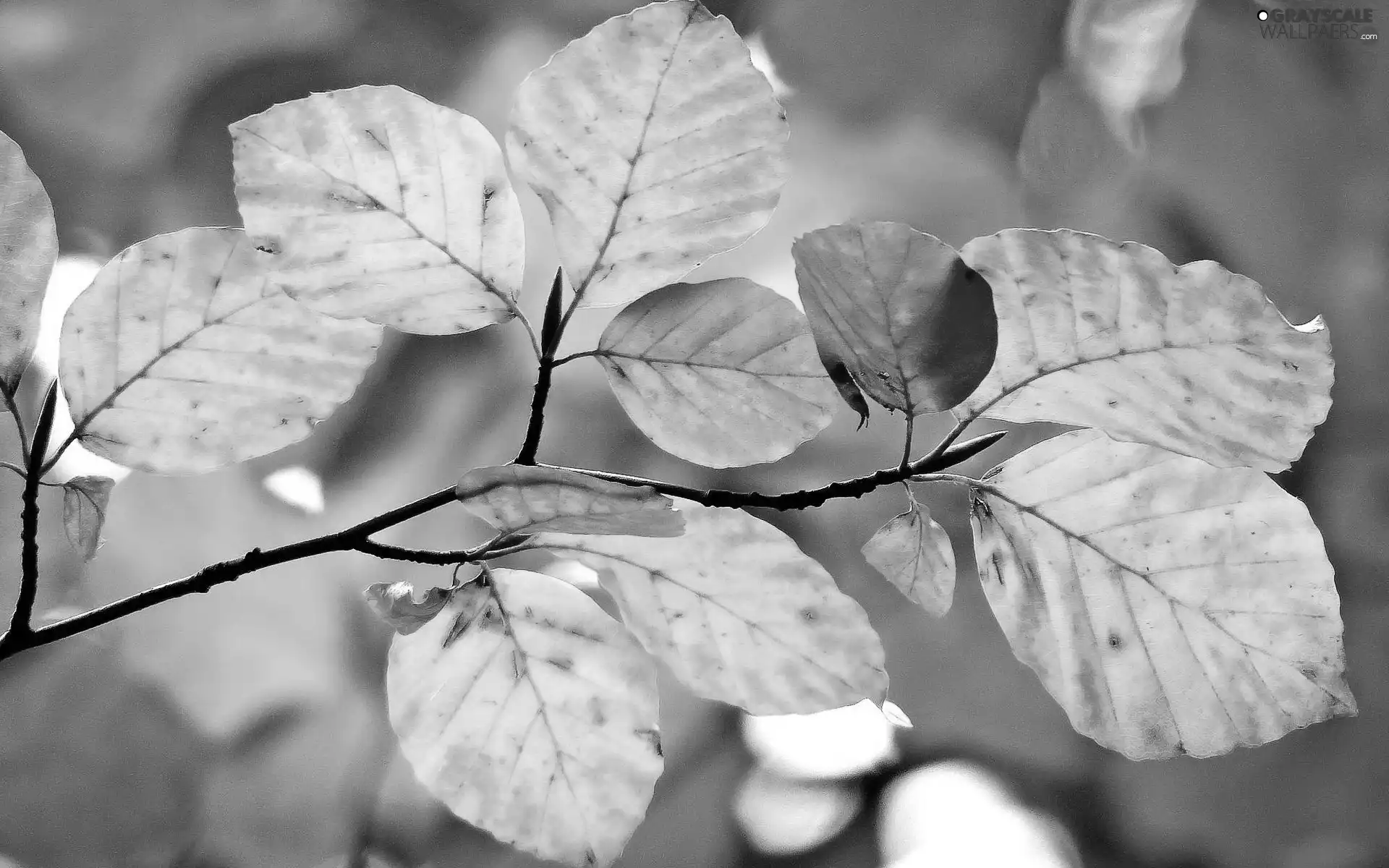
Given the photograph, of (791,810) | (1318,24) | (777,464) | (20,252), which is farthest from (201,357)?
(1318,24)

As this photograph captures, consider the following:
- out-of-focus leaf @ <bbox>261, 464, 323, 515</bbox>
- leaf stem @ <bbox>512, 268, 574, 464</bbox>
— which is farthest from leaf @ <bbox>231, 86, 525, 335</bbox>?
out-of-focus leaf @ <bbox>261, 464, 323, 515</bbox>

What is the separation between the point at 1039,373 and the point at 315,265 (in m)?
0.16

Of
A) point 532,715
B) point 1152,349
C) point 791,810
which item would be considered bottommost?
point 791,810

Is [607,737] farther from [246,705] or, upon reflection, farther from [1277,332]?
[246,705]

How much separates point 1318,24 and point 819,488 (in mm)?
822

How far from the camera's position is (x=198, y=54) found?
2.40 ft

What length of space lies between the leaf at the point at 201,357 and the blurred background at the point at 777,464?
51 centimetres

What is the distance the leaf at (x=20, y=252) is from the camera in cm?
21

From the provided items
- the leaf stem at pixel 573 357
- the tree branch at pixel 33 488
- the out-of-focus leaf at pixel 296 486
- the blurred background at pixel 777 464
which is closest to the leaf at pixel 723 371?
the leaf stem at pixel 573 357

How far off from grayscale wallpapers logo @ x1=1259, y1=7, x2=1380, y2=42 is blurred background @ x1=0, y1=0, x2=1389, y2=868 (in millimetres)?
37

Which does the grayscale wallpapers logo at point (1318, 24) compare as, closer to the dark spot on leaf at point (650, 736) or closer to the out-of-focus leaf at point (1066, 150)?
the out-of-focus leaf at point (1066, 150)

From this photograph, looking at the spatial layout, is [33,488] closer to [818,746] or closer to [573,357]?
[573,357]

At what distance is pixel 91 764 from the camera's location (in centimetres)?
69

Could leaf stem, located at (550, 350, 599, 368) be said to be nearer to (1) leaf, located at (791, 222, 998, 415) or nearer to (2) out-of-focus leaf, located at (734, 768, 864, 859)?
(1) leaf, located at (791, 222, 998, 415)
